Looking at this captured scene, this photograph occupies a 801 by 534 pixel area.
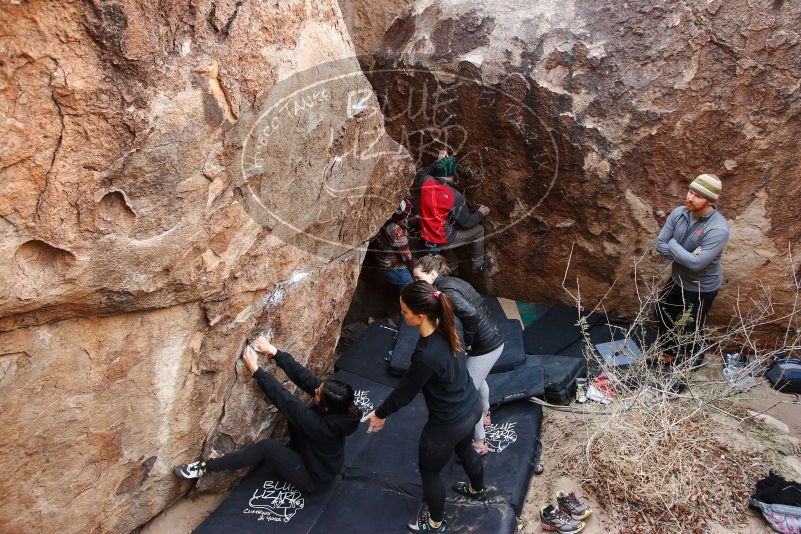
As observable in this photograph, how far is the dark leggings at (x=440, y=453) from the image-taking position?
9.73 ft

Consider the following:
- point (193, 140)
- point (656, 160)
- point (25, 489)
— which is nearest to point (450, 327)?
point (193, 140)

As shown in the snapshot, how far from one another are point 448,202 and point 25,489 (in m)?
3.04

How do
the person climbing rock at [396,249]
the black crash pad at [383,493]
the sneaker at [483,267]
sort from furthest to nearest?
1. the sneaker at [483,267]
2. the person climbing rock at [396,249]
3. the black crash pad at [383,493]

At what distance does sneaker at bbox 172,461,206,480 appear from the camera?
333 cm

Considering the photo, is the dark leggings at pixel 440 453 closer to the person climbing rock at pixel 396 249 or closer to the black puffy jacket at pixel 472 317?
the black puffy jacket at pixel 472 317

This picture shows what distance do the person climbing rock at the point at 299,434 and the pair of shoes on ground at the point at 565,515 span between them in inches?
41.1

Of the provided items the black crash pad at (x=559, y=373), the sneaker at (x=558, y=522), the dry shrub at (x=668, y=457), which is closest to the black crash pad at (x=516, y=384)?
the black crash pad at (x=559, y=373)

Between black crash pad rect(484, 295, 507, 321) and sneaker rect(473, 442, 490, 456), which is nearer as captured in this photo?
sneaker rect(473, 442, 490, 456)

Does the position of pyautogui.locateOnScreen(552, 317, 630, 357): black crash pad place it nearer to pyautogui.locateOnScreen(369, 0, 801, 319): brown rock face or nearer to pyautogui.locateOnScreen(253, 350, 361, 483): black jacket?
pyautogui.locateOnScreen(369, 0, 801, 319): brown rock face

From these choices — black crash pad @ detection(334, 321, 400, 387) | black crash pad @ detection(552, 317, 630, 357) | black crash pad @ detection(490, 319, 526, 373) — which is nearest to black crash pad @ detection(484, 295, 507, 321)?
black crash pad @ detection(490, 319, 526, 373)

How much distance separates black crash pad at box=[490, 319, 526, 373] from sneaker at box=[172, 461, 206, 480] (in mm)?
1794

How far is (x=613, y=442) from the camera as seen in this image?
343cm

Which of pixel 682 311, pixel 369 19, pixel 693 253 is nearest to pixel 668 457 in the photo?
pixel 682 311

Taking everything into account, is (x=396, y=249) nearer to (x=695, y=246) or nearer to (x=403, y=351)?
(x=403, y=351)
